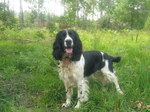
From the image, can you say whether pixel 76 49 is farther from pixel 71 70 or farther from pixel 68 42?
pixel 71 70

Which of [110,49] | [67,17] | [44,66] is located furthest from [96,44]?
[44,66]

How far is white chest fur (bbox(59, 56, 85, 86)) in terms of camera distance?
11.0ft

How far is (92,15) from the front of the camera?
616 centimetres

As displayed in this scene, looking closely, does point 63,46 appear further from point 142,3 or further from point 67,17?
point 142,3

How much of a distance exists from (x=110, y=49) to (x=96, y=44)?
45 centimetres

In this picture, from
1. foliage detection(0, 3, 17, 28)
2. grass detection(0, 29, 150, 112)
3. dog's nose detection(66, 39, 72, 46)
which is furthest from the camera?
foliage detection(0, 3, 17, 28)

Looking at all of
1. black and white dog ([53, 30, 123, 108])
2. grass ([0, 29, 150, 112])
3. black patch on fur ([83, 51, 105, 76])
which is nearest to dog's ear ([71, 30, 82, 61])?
black and white dog ([53, 30, 123, 108])

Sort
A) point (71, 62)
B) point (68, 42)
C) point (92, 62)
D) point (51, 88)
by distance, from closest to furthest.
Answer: point (68, 42)
point (71, 62)
point (51, 88)
point (92, 62)

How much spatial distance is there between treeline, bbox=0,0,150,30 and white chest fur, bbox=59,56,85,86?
2.87 m

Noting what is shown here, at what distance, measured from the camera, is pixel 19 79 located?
13.9 ft

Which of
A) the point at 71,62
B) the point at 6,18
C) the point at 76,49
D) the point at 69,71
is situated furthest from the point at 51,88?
the point at 6,18

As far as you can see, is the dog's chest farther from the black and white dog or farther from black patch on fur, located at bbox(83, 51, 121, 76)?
black patch on fur, located at bbox(83, 51, 121, 76)

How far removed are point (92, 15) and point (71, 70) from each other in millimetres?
3172

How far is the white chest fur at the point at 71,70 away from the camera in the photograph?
336cm
